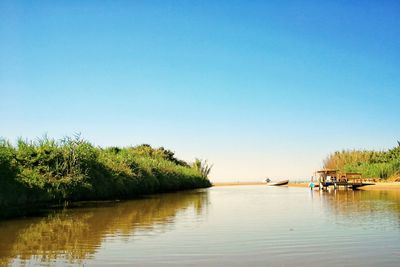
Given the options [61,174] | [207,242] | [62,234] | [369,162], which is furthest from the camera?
[369,162]

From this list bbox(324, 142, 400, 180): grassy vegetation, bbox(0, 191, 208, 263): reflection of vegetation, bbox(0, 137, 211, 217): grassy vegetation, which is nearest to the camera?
bbox(0, 191, 208, 263): reflection of vegetation

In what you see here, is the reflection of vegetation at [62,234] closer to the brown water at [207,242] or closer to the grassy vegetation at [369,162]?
the brown water at [207,242]

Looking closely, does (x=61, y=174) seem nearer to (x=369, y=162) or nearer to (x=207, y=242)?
(x=207, y=242)

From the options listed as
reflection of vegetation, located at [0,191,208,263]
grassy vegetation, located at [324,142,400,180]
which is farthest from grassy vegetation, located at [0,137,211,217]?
grassy vegetation, located at [324,142,400,180]

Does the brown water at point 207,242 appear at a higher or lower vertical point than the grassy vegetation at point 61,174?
lower

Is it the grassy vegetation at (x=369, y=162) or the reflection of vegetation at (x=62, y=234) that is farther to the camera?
the grassy vegetation at (x=369, y=162)

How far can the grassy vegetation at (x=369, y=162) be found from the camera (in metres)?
40.8

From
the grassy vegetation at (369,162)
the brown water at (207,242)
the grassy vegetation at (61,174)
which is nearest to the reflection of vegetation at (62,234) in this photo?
the brown water at (207,242)

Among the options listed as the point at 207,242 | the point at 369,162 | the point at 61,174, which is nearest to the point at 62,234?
the point at 207,242

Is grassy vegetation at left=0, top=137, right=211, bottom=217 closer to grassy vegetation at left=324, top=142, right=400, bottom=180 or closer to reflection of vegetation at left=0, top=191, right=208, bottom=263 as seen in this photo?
reflection of vegetation at left=0, top=191, right=208, bottom=263

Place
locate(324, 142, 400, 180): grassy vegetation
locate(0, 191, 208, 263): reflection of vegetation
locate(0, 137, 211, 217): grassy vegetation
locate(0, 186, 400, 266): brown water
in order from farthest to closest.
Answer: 1. locate(324, 142, 400, 180): grassy vegetation
2. locate(0, 137, 211, 217): grassy vegetation
3. locate(0, 191, 208, 263): reflection of vegetation
4. locate(0, 186, 400, 266): brown water

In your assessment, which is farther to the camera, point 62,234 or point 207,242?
point 62,234

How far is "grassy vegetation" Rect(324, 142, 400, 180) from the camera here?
40.8 m

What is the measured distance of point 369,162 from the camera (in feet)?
166
